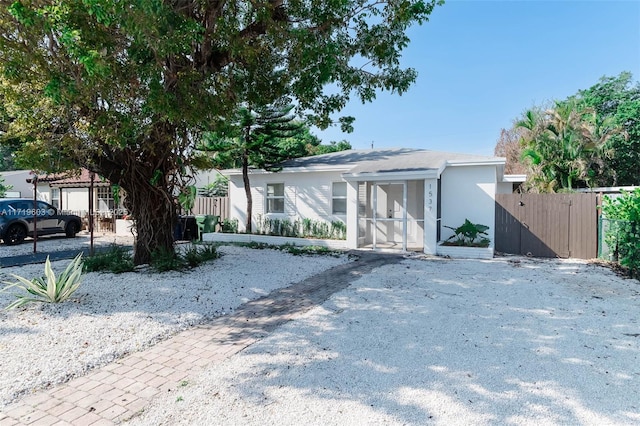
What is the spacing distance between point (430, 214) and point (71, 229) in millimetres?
15880

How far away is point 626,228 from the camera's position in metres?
8.19

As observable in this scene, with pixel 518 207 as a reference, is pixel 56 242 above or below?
below

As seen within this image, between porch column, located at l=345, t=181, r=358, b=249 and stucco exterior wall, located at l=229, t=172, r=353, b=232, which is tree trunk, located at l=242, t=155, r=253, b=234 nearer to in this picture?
stucco exterior wall, located at l=229, t=172, r=353, b=232

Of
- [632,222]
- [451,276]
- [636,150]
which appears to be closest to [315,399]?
[451,276]

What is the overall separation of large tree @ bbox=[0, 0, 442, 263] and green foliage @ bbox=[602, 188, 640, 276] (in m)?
5.96

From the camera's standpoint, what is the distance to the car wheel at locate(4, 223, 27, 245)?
1316 cm

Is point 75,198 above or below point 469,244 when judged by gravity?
above

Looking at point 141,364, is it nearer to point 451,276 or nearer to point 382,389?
point 382,389

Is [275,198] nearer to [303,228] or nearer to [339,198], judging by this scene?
[303,228]

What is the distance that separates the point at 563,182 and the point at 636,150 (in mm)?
6840

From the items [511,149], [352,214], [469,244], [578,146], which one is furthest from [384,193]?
[511,149]

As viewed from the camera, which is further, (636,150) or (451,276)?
(636,150)

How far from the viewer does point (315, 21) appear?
7059 mm

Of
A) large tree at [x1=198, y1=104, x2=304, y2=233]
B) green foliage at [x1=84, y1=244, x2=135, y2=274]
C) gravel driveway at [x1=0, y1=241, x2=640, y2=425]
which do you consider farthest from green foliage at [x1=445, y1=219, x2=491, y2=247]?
green foliage at [x1=84, y1=244, x2=135, y2=274]
